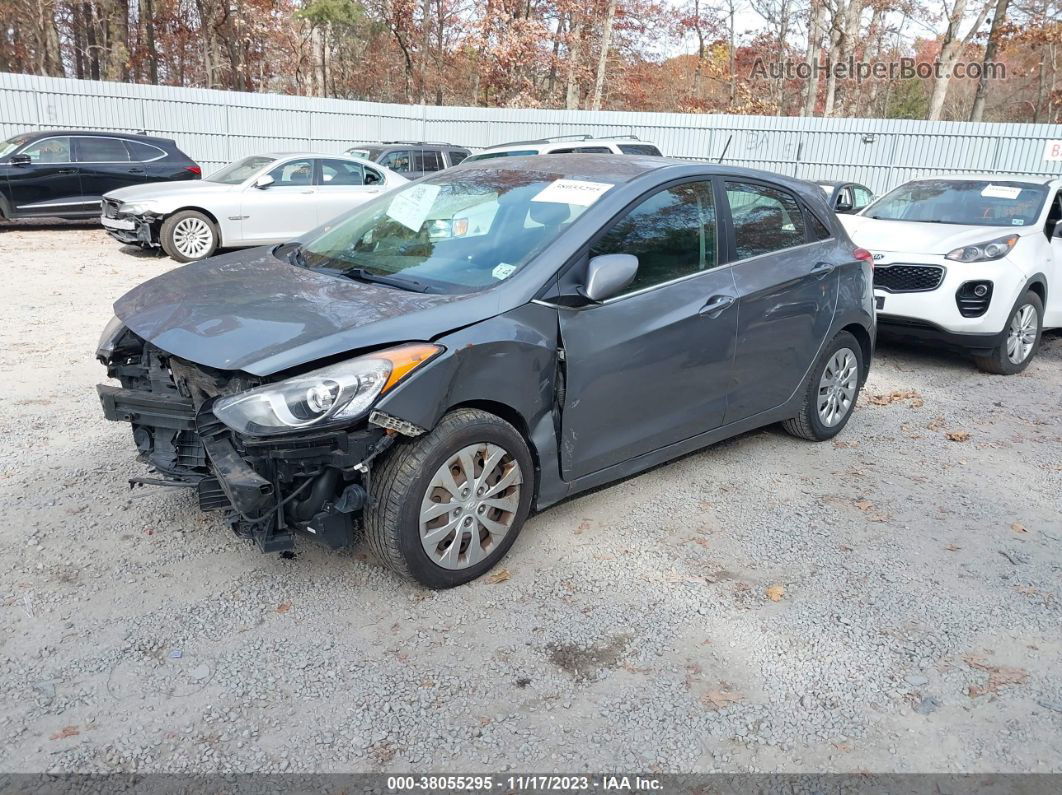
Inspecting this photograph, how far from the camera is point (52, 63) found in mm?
30172

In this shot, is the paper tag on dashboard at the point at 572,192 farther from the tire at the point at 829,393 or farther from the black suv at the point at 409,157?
the black suv at the point at 409,157

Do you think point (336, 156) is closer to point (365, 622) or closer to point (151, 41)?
point (365, 622)

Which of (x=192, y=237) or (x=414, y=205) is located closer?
(x=414, y=205)

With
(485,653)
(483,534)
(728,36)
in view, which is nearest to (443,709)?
(485,653)

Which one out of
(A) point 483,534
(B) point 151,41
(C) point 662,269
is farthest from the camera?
(B) point 151,41

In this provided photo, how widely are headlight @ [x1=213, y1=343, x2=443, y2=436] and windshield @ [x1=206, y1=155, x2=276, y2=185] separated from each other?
9.88 metres

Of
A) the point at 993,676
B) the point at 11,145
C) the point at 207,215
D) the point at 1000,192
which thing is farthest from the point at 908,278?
the point at 11,145

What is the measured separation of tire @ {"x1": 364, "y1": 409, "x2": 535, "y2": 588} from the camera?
312 cm

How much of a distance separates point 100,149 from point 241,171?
2905mm

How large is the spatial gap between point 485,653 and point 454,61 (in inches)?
1400

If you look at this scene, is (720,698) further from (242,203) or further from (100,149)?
(100,149)

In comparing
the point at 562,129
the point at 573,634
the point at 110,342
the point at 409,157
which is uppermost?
the point at 562,129

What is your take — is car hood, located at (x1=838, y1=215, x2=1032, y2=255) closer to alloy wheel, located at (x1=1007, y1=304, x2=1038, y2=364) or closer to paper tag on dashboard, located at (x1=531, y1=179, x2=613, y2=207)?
alloy wheel, located at (x1=1007, y1=304, x2=1038, y2=364)

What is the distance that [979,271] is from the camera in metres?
7.05
